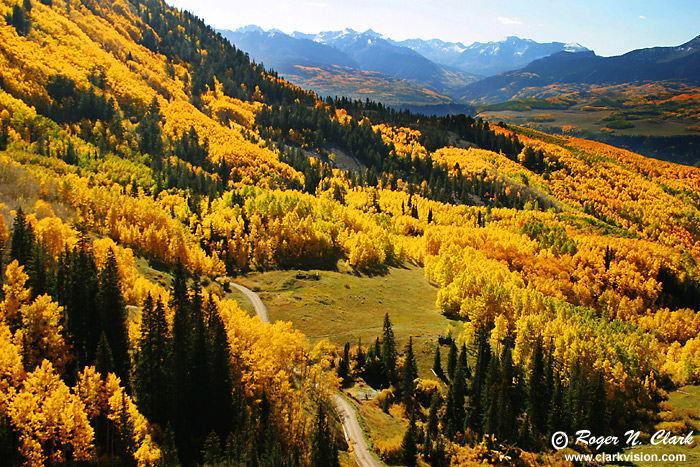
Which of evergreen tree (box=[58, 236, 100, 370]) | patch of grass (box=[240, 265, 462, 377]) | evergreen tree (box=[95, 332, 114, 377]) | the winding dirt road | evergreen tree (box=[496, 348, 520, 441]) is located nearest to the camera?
evergreen tree (box=[95, 332, 114, 377])

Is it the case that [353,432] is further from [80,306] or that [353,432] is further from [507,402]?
[80,306]

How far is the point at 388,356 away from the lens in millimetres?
106312

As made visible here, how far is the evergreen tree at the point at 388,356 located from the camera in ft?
344

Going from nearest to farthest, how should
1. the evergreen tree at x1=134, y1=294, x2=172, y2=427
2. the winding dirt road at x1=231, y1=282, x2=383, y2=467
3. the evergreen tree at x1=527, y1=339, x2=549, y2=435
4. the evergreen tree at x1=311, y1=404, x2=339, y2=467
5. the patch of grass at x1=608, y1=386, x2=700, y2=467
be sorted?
the evergreen tree at x1=311, y1=404, x2=339, y2=467
the evergreen tree at x1=134, y1=294, x2=172, y2=427
the patch of grass at x1=608, y1=386, x2=700, y2=467
the winding dirt road at x1=231, y1=282, x2=383, y2=467
the evergreen tree at x1=527, y1=339, x2=549, y2=435

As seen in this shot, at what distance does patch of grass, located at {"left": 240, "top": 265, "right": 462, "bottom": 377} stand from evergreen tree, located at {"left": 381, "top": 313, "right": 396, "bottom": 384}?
20.9 feet

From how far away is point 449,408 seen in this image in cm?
9206

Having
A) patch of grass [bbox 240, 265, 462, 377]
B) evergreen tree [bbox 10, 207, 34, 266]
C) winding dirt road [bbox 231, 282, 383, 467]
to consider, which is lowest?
winding dirt road [bbox 231, 282, 383, 467]

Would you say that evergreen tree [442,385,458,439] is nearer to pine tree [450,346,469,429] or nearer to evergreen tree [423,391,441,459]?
pine tree [450,346,469,429]

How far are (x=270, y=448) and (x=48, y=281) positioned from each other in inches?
1868

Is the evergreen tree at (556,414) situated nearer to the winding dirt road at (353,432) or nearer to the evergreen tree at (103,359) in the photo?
the winding dirt road at (353,432)

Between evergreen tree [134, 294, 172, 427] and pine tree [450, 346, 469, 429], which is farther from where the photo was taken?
pine tree [450, 346, 469, 429]

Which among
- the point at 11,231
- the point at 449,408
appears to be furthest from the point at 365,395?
the point at 11,231

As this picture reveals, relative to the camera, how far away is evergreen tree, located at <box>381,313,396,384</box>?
10477 cm

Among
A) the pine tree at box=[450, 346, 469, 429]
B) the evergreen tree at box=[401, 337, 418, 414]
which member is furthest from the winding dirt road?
the pine tree at box=[450, 346, 469, 429]
